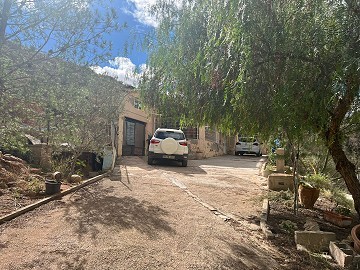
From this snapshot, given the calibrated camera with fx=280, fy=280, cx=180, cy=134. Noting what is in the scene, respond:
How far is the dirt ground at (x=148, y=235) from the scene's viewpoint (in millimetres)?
3359

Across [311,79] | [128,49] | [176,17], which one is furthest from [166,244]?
[176,17]

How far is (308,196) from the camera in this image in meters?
7.06

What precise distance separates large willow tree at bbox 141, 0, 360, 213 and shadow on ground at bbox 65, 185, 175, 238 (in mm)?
2175

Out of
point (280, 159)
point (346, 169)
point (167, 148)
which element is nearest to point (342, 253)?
point (346, 169)

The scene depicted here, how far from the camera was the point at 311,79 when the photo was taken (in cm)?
385

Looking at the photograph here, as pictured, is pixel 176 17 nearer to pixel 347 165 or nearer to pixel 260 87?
pixel 260 87

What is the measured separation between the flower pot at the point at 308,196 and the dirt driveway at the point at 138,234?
1133 mm

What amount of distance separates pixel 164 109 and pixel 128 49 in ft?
4.75

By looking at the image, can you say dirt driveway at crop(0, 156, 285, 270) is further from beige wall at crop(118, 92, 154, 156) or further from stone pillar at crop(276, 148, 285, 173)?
beige wall at crop(118, 92, 154, 156)

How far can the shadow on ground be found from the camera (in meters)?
4.46

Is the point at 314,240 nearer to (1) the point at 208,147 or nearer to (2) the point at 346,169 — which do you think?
(2) the point at 346,169

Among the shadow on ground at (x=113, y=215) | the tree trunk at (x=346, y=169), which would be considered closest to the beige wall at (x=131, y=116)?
the shadow on ground at (x=113, y=215)

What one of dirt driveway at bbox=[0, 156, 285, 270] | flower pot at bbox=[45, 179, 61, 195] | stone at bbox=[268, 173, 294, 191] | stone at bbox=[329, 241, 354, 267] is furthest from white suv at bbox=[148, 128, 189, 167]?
stone at bbox=[329, 241, 354, 267]

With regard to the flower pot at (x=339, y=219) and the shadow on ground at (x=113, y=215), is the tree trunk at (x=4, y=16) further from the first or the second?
the flower pot at (x=339, y=219)
